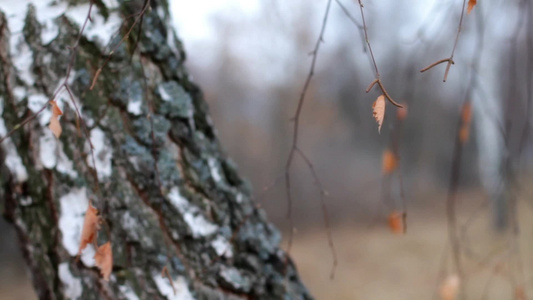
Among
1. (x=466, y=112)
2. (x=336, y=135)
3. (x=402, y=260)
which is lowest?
(x=466, y=112)

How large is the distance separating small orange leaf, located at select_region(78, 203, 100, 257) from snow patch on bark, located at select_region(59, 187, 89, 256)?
0.07 meters

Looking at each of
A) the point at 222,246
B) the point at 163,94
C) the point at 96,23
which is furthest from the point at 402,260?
the point at 96,23

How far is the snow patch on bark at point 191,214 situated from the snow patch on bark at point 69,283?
0.65ft

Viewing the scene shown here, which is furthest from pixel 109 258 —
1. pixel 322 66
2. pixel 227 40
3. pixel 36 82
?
pixel 322 66

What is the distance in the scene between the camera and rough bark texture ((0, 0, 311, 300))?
700 millimetres

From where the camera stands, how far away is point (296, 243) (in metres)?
6.35

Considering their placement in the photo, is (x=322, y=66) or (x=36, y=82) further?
(x=322, y=66)

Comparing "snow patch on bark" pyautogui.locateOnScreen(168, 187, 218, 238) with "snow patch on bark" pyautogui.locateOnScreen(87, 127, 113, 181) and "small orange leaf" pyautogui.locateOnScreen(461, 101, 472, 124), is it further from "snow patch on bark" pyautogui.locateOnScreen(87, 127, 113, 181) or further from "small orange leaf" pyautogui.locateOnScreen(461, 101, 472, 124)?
"small orange leaf" pyautogui.locateOnScreen(461, 101, 472, 124)

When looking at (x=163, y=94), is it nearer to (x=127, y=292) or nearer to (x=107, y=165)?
(x=107, y=165)

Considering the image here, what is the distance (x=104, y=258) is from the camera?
66 centimetres

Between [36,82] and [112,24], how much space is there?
15 centimetres

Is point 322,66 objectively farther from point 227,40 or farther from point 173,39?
point 173,39

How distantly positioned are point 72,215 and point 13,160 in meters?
0.13

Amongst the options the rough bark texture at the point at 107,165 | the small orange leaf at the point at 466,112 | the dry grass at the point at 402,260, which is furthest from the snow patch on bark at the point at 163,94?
the dry grass at the point at 402,260
